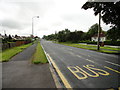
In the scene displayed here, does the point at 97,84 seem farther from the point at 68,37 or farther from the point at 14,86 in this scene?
the point at 68,37

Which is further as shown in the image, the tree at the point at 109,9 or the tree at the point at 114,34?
the tree at the point at 114,34

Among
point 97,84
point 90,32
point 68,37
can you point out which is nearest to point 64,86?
point 97,84

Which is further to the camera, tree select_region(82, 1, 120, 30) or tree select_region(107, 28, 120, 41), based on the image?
tree select_region(107, 28, 120, 41)

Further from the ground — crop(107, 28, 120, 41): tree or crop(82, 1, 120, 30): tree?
crop(82, 1, 120, 30): tree

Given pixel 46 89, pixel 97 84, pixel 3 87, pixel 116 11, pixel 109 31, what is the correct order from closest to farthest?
1. pixel 46 89
2. pixel 3 87
3. pixel 97 84
4. pixel 116 11
5. pixel 109 31

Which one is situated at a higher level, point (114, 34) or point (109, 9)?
point (109, 9)

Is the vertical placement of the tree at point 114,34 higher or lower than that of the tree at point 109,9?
lower

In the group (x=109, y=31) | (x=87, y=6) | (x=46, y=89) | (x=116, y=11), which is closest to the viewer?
(x=46, y=89)

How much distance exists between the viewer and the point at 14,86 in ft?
12.8

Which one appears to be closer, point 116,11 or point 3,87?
point 3,87

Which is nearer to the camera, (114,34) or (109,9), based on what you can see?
(109,9)

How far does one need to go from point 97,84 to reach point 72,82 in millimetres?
1170

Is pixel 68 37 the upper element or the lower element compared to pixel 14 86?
upper

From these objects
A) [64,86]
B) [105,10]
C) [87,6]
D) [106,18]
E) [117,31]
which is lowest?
[64,86]
